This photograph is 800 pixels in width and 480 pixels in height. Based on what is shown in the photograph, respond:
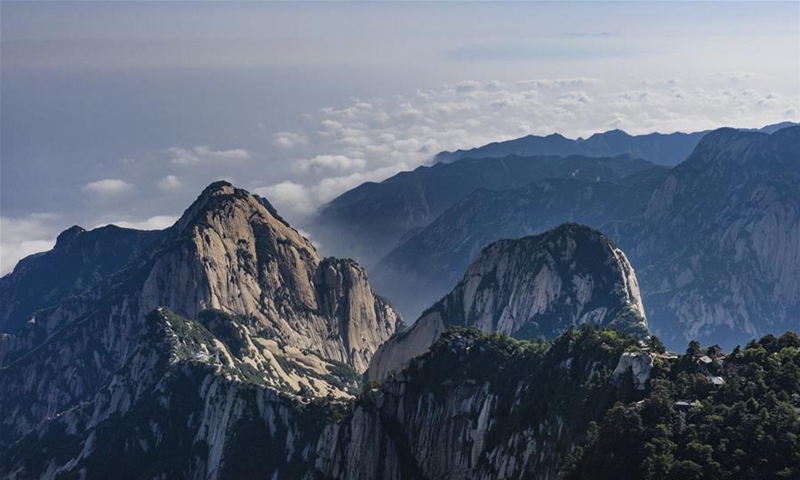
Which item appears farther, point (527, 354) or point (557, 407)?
point (527, 354)

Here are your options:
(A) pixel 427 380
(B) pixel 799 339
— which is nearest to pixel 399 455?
(A) pixel 427 380

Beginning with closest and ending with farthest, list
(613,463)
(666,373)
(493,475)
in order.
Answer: (613,463) < (666,373) < (493,475)

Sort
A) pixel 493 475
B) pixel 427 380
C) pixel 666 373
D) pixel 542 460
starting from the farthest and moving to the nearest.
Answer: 1. pixel 427 380
2. pixel 493 475
3. pixel 542 460
4. pixel 666 373

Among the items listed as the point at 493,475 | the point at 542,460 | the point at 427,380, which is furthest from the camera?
the point at 427,380

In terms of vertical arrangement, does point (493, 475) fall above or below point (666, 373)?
below

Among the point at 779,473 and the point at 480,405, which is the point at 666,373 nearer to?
the point at 779,473

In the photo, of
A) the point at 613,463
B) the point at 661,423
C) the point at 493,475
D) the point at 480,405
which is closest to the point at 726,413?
the point at 661,423

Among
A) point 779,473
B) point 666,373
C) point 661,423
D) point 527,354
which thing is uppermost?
point 527,354

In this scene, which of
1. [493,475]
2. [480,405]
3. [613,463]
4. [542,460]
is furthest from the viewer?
[480,405]

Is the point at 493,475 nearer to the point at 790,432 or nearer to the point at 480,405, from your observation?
the point at 480,405
